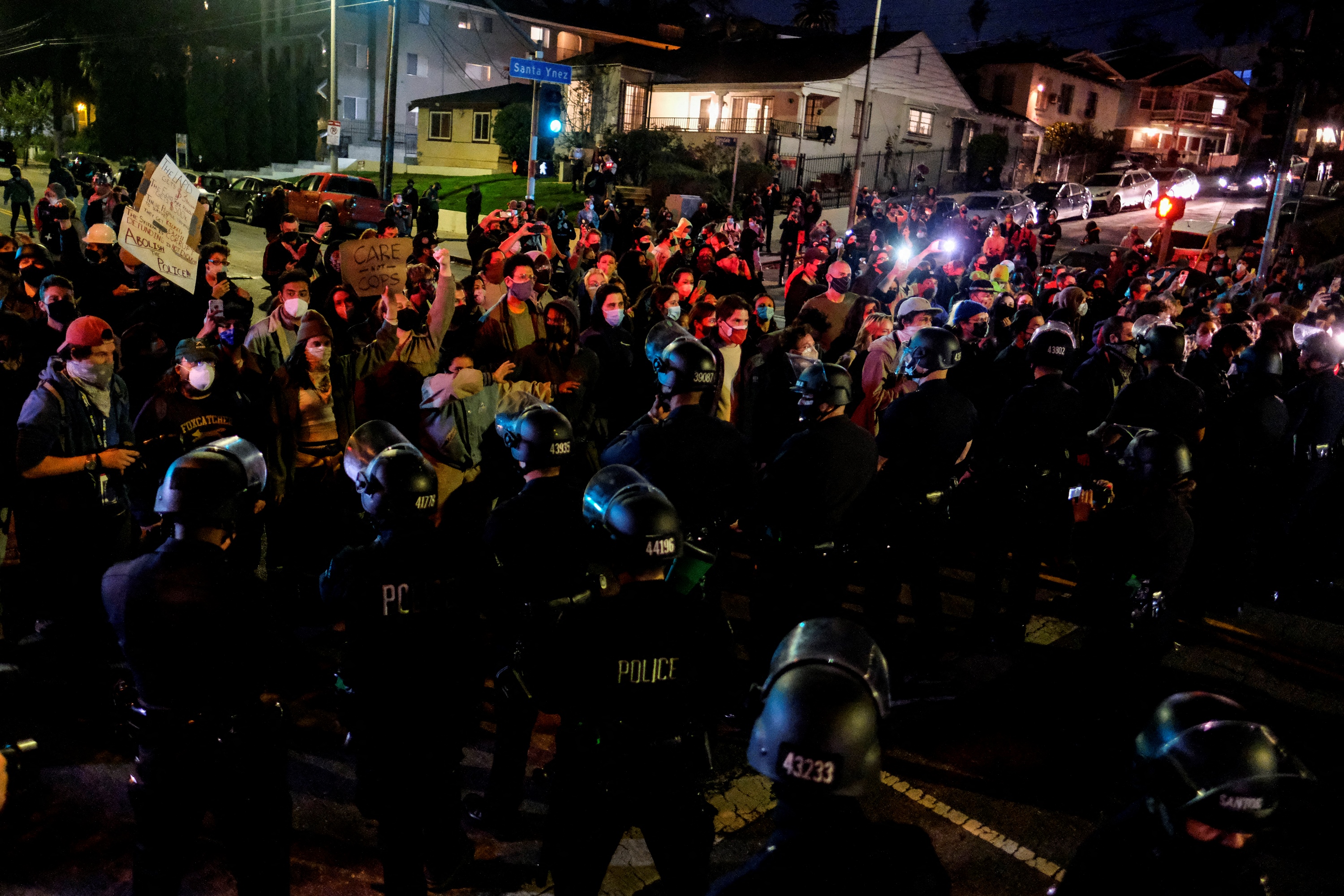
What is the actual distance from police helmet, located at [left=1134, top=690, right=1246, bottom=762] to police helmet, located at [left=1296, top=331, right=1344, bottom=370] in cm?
558

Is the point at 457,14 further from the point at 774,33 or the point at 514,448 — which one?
the point at 514,448

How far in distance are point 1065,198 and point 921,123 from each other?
13577 millimetres

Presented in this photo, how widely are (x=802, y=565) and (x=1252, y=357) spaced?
4013mm

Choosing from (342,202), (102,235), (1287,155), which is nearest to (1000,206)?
(1287,155)

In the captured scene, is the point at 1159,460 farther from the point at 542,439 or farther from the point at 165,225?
the point at 165,225

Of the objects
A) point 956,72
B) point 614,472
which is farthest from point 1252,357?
point 956,72

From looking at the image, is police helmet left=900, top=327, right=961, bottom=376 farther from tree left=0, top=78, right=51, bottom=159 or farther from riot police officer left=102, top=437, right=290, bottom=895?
tree left=0, top=78, right=51, bottom=159

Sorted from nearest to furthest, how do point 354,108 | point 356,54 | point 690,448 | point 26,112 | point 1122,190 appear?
point 690,448 < point 1122,190 < point 26,112 < point 356,54 < point 354,108

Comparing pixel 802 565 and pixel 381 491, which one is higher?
pixel 381 491

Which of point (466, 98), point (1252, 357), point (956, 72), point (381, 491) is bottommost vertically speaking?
point (381, 491)

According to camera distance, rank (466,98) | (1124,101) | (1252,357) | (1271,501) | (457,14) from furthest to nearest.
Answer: (1124,101)
(457,14)
(466,98)
(1271,501)
(1252,357)

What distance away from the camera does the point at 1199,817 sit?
7.11 ft

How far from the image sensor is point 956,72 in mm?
54156

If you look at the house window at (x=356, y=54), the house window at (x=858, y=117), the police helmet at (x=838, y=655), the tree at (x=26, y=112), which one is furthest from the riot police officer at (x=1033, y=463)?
the tree at (x=26, y=112)
